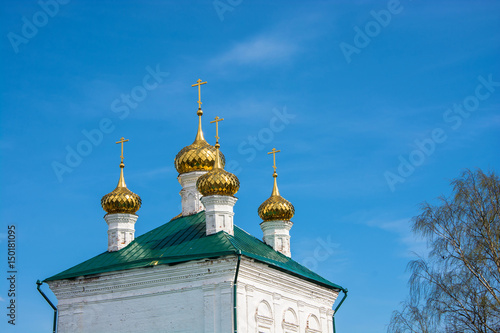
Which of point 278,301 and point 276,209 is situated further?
point 276,209

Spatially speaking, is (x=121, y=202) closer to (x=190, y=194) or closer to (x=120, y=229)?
(x=120, y=229)

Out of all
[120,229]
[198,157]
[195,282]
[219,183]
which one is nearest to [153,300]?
[195,282]

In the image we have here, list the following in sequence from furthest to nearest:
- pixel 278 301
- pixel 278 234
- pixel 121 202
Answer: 1. pixel 278 234
2. pixel 121 202
3. pixel 278 301

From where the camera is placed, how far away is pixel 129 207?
2114 cm

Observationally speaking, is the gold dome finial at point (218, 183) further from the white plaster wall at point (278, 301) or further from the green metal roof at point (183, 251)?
the white plaster wall at point (278, 301)

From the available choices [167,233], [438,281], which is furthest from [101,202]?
[438,281]

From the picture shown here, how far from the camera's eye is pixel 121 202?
21062 mm

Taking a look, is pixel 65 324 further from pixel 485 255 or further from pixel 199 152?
pixel 485 255

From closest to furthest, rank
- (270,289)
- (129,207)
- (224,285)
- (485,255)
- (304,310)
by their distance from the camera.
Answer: (485,255), (224,285), (270,289), (304,310), (129,207)

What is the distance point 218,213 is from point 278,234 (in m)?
3.81

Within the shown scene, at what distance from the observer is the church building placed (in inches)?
666

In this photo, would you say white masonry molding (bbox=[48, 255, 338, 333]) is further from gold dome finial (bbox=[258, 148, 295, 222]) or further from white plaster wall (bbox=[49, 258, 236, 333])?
gold dome finial (bbox=[258, 148, 295, 222])

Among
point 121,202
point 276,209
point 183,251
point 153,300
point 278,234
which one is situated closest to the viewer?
point 153,300

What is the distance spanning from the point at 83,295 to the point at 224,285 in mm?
4023
